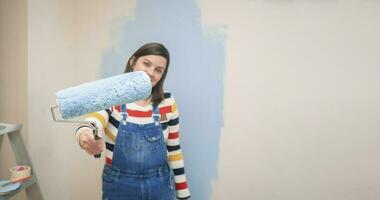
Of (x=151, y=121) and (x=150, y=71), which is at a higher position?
(x=150, y=71)

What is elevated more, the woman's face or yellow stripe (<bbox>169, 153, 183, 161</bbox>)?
the woman's face

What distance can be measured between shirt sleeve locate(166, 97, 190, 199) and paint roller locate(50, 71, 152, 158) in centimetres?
32

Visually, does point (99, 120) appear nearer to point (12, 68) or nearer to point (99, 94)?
point (99, 94)

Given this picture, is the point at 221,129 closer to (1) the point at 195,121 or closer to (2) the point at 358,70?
(1) the point at 195,121

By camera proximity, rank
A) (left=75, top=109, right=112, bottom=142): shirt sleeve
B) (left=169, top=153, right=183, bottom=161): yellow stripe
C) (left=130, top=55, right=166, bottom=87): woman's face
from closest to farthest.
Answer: (left=75, top=109, right=112, bottom=142): shirt sleeve → (left=130, top=55, right=166, bottom=87): woman's face → (left=169, top=153, right=183, bottom=161): yellow stripe

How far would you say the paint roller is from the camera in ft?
2.21

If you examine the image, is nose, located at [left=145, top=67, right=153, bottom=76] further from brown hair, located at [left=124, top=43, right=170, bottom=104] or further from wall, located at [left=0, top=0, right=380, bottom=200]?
wall, located at [left=0, top=0, right=380, bottom=200]

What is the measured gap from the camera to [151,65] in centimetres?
97

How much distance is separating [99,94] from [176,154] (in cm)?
47

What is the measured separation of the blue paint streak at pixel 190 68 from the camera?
1224mm

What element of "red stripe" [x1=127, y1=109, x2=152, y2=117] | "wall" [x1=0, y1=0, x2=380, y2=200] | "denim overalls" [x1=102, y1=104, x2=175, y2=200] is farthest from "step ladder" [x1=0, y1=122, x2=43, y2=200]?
"red stripe" [x1=127, y1=109, x2=152, y2=117]

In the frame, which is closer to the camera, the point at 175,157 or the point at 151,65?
the point at 151,65

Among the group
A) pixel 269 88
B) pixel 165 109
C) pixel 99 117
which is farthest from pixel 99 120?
pixel 269 88

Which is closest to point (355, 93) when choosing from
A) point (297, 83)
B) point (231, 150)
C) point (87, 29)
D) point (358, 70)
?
point (358, 70)
